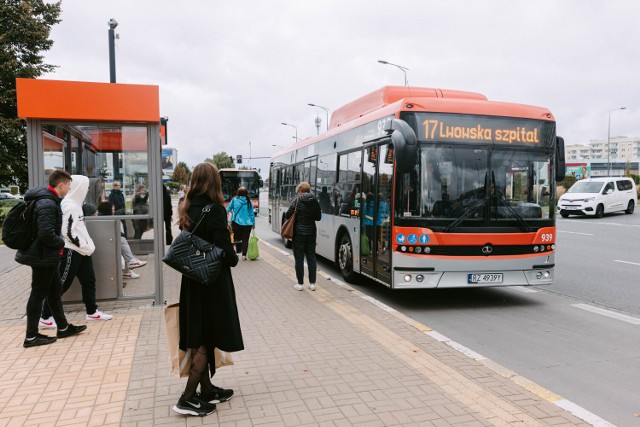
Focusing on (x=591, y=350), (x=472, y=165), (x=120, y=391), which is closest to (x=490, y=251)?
(x=472, y=165)

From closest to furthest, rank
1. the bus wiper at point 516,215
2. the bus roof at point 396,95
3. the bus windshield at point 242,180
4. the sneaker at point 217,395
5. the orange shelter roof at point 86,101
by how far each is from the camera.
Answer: the sneaker at point 217,395 < the orange shelter roof at point 86,101 < the bus wiper at point 516,215 < the bus roof at point 396,95 < the bus windshield at point 242,180

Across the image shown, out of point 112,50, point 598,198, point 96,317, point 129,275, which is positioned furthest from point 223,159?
point 96,317

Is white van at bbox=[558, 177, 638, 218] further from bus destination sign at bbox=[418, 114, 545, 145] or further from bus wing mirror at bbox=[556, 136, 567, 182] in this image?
bus destination sign at bbox=[418, 114, 545, 145]

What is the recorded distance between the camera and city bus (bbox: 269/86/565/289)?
696 centimetres

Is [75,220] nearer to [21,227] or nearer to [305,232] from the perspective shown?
[21,227]

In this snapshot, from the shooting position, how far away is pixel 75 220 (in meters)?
5.83

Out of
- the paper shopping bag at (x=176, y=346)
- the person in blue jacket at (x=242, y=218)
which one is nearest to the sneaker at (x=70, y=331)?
the paper shopping bag at (x=176, y=346)

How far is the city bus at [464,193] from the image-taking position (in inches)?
274

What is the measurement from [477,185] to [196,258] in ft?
15.6

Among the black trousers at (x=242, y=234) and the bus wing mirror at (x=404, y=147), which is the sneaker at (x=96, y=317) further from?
the black trousers at (x=242, y=234)

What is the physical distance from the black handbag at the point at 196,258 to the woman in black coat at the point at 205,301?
0.27ft

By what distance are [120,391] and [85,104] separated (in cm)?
393

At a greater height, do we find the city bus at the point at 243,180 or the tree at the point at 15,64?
the tree at the point at 15,64

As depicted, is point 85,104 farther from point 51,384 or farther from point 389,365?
point 389,365
